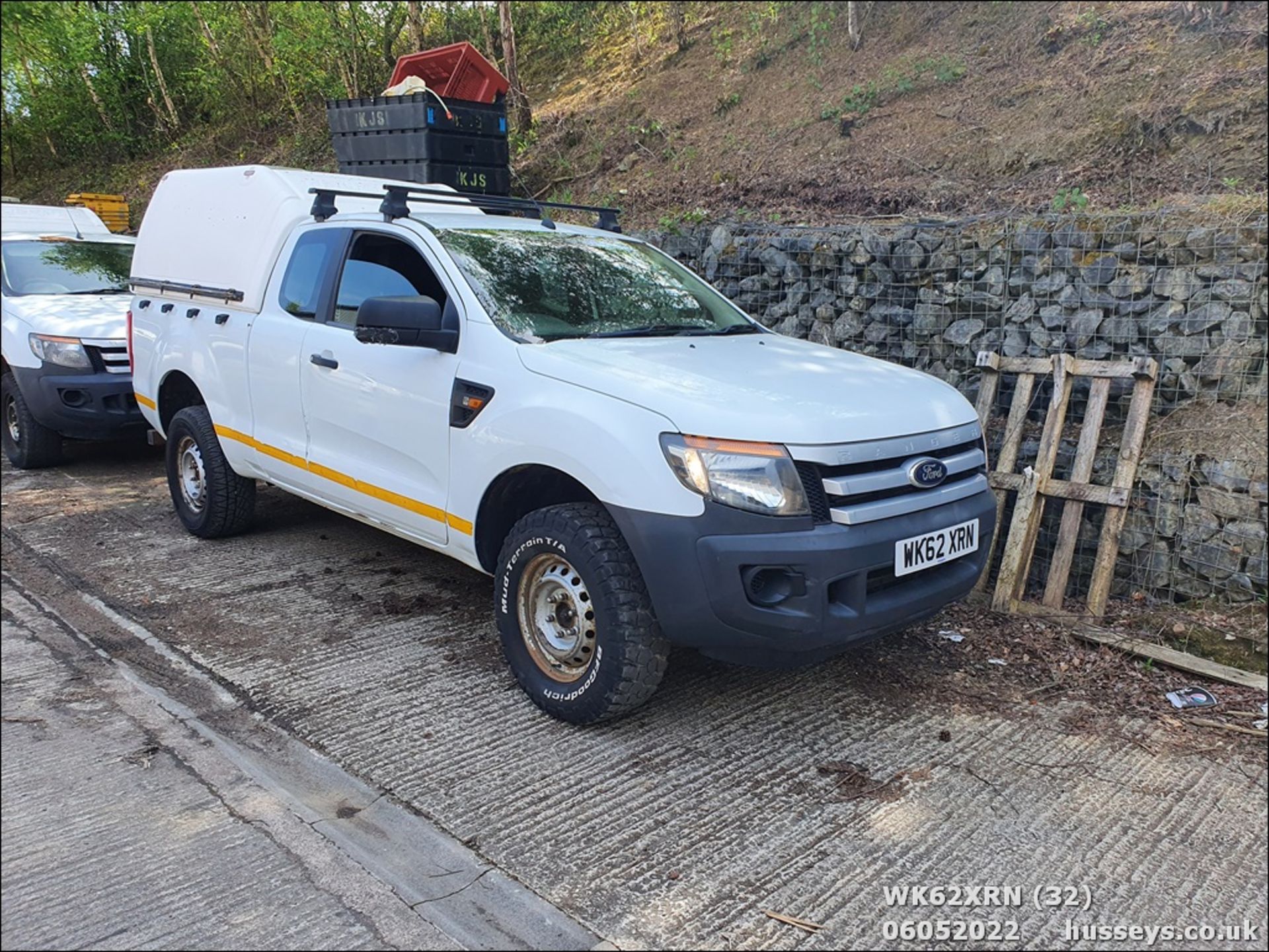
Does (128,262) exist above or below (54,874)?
above

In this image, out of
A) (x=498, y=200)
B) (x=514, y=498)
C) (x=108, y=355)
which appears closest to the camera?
(x=514, y=498)

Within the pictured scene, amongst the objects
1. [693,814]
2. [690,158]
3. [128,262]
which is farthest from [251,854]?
[690,158]

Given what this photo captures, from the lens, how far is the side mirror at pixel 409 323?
3.81 meters

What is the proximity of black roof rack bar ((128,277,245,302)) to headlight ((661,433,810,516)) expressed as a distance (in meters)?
3.43

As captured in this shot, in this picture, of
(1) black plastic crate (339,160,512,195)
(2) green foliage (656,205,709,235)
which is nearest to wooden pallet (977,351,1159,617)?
(2) green foliage (656,205,709,235)

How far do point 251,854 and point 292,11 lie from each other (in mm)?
17148

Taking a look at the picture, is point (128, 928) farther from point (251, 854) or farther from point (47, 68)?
point (47, 68)

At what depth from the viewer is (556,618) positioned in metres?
3.68

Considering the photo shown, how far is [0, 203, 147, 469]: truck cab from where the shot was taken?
22.8ft

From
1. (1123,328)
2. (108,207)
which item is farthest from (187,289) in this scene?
(108,207)

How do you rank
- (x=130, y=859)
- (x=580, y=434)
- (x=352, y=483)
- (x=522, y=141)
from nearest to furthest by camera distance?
(x=130, y=859) → (x=580, y=434) → (x=352, y=483) → (x=522, y=141)

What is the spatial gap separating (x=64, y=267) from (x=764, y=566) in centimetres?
763

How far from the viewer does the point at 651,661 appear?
3344 mm

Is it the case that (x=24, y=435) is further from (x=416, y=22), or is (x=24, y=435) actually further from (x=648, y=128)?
(x=416, y=22)
